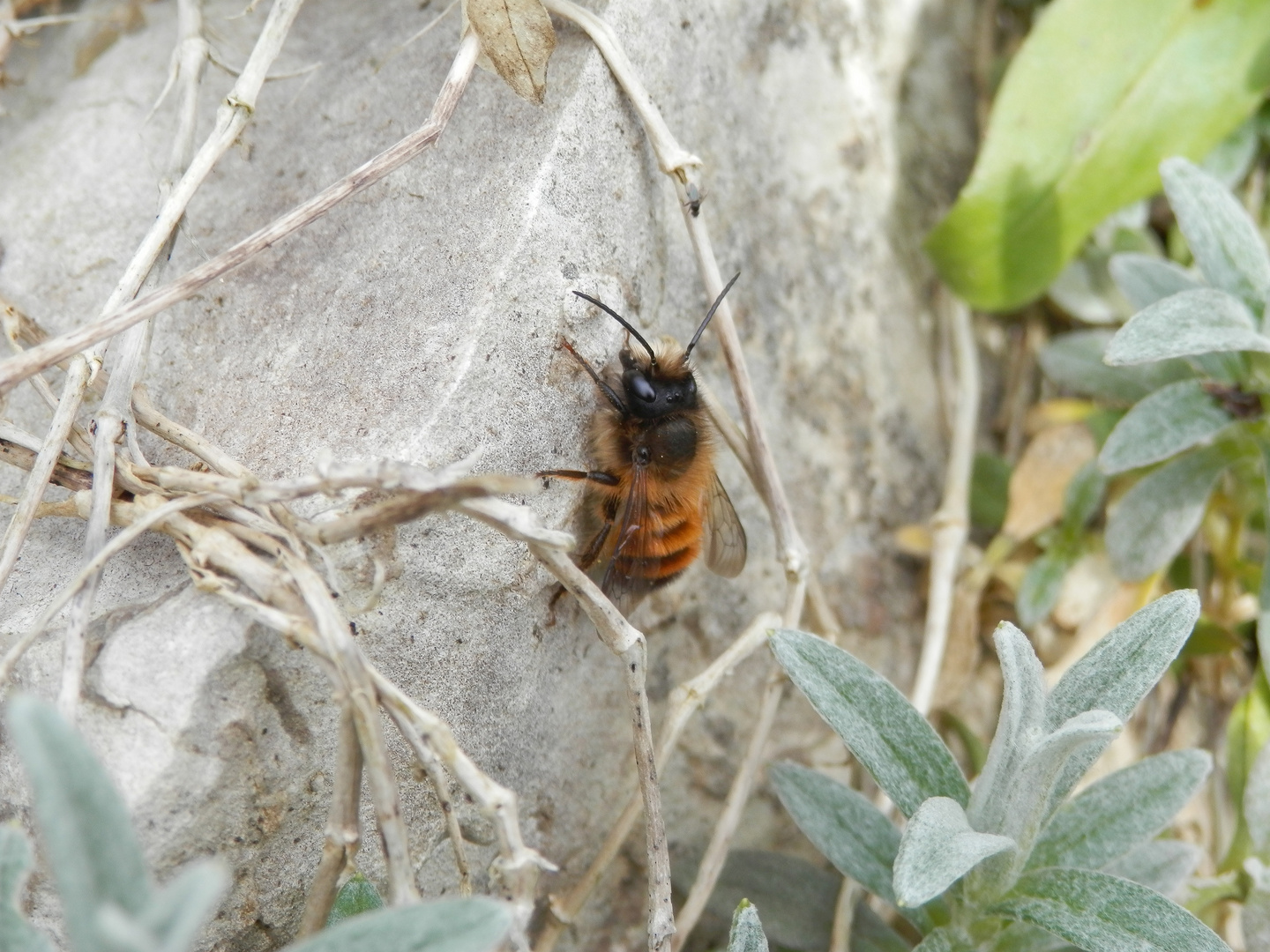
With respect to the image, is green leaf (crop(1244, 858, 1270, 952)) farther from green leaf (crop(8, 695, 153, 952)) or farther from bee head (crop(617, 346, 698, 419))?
green leaf (crop(8, 695, 153, 952))

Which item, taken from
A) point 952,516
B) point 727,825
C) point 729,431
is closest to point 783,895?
point 727,825

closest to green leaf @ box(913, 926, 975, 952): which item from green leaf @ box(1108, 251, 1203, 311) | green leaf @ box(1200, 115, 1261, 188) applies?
green leaf @ box(1108, 251, 1203, 311)

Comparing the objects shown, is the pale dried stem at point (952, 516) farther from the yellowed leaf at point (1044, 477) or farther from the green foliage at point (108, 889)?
the green foliage at point (108, 889)

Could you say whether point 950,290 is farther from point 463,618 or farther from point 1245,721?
point 463,618

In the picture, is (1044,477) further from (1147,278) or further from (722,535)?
(722,535)

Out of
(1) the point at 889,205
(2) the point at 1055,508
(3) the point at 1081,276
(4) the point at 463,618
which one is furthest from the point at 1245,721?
(4) the point at 463,618
